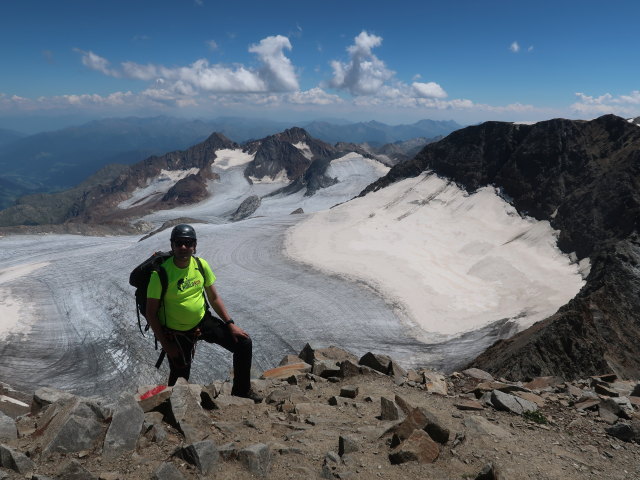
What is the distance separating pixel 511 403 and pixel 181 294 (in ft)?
20.2

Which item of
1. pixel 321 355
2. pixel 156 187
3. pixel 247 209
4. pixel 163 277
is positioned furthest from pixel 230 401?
pixel 156 187

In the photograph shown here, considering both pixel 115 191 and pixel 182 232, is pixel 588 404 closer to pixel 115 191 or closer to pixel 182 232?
pixel 182 232

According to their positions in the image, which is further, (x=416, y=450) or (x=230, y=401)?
(x=230, y=401)

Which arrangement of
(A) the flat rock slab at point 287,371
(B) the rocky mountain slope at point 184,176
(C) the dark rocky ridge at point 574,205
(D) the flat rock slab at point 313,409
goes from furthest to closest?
(B) the rocky mountain slope at point 184,176 → (C) the dark rocky ridge at point 574,205 → (A) the flat rock slab at point 287,371 → (D) the flat rock slab at point 313,409

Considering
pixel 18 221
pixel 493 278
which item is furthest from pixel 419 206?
pixel 18 221

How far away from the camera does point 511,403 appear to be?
7.95 meters

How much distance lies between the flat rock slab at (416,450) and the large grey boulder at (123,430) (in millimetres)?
3254

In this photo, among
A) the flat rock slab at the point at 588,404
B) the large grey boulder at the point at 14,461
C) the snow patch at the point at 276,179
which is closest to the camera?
the large grey boulder at the point at 14,461

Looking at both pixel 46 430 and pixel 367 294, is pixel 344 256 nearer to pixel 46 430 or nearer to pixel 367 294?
pixel 367 294

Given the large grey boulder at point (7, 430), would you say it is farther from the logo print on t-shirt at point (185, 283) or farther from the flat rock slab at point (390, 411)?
the flat rock slab at point (390, 411)

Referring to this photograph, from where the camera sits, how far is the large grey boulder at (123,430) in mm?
5242

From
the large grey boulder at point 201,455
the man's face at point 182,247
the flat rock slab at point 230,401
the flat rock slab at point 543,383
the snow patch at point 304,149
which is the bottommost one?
the flat rock slab at point 543,383

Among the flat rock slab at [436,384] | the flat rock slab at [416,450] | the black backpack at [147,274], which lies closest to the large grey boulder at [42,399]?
the black backpack at [147,274]

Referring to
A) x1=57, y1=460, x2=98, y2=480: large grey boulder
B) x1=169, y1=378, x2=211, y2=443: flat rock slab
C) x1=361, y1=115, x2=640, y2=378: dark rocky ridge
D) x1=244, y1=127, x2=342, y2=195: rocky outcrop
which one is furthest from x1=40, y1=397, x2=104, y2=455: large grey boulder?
x1=244, y1=127, x2=342, y2=195: rocky outcrop
